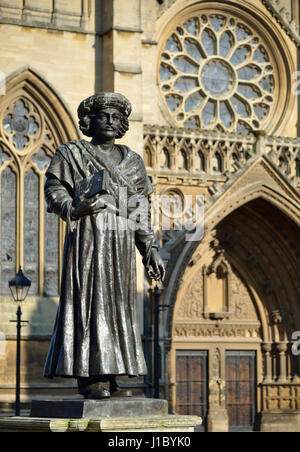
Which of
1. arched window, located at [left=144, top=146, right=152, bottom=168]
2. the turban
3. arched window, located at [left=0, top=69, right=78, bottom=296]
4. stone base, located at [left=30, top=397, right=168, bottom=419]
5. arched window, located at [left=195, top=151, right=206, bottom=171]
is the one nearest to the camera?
stone base, located at [left=30, top=397, right=168, bottom=419]

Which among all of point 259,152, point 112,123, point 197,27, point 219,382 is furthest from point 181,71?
point 112,123

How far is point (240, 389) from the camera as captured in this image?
87.9ft

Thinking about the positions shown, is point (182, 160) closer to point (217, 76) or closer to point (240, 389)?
point (217, 76)

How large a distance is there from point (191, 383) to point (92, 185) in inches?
738

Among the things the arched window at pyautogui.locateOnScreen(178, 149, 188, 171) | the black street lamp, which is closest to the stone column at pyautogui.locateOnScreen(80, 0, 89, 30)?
the arched window at pyautogui.locateOnScreen(178, 149, 188, 171)

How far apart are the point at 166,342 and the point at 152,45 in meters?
6.90

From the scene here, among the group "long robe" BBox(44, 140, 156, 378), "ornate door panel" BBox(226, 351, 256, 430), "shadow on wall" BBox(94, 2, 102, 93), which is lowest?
"ornate door panel" BBox(226, 351, 256, 430)

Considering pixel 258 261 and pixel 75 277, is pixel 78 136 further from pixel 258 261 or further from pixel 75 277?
pixel 75 277

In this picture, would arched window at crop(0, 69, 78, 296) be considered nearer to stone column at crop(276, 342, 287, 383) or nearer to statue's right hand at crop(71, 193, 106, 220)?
stone column at crop(276, 342, 287, 383)

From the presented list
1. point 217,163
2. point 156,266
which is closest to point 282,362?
point 217,163

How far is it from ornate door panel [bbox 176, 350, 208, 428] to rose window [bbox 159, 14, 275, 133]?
5568 millimetres

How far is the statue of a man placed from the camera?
755 cm

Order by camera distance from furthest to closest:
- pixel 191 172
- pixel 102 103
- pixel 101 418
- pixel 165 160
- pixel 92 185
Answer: pixel 191 172 < pixel 165 160 < pixel 102 103 < pixel 92 185 < pixel 101 418

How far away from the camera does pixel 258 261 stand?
27.3m
